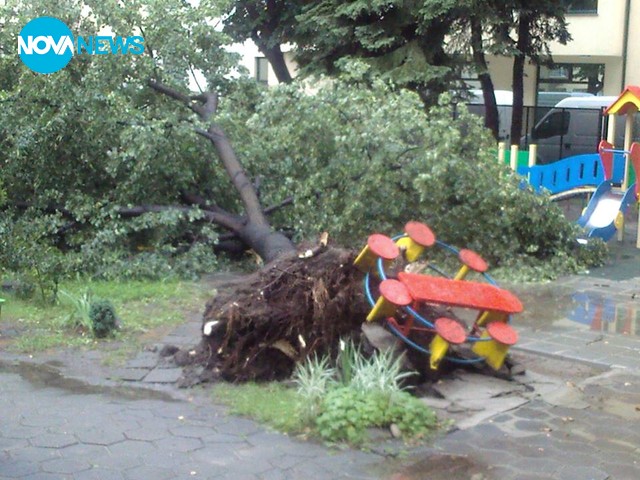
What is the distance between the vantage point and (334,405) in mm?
5598

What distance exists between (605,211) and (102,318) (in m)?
8.18

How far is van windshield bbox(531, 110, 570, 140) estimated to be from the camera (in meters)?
21.6

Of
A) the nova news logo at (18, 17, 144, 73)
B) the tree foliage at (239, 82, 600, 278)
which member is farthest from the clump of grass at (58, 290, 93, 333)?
the nova news logo at (18, 17, 144, 73)

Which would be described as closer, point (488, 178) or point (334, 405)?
point (334, 405)

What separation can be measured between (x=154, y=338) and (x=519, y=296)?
4.07 meters

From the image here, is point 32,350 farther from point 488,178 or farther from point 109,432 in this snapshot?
point 488,178

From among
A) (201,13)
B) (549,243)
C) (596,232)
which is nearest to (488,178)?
(549,243)

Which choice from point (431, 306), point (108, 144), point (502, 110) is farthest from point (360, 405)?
Result: point (502, 110)

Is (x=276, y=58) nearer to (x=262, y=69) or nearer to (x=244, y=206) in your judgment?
(x=262, y=69)

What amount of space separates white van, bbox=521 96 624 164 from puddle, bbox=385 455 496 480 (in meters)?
16.8

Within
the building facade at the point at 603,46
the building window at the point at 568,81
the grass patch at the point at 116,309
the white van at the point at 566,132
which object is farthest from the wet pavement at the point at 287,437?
the building window at the point at 568,81

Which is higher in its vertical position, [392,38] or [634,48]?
[634,48]

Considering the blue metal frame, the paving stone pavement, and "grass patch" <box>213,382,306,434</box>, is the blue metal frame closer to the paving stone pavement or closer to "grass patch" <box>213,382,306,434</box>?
the paving stone pavement

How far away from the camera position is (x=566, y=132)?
21.7 metres
